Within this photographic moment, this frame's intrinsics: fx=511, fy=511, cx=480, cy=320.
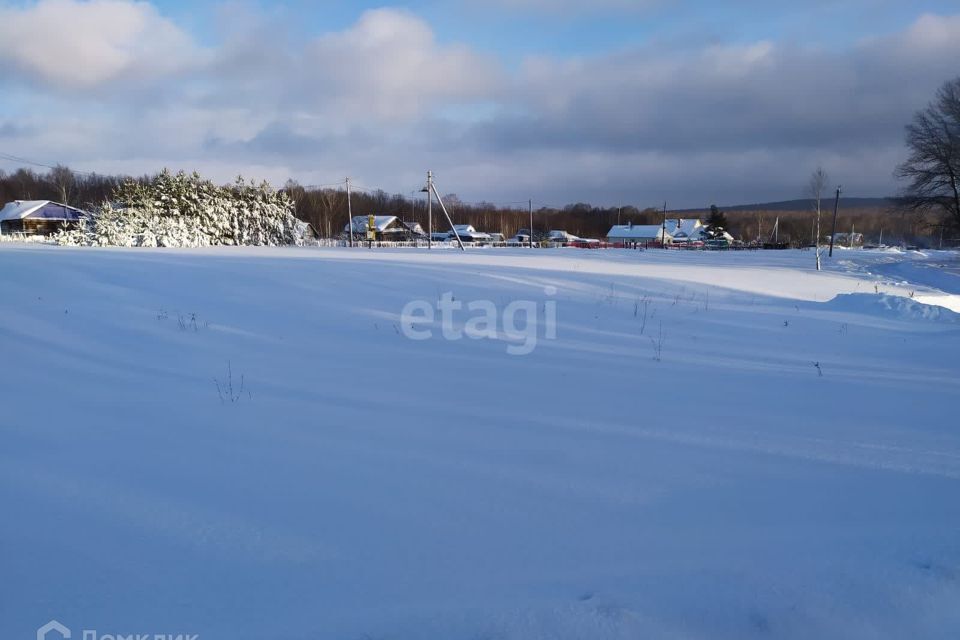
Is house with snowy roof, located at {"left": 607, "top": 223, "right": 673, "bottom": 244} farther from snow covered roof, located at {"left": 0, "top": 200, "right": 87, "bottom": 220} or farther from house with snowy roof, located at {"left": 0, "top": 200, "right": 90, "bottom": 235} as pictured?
house with snowy roof, located at {"left": 0, "top": 200, "right": 90, "bottom": 235}

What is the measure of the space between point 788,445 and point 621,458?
1.44m

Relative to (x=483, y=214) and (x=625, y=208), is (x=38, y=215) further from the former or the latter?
(x=625, y=208)

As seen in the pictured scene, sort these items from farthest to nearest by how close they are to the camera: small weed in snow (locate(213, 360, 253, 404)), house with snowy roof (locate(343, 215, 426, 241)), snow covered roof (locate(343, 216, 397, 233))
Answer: snow covered roof (locate(343, 216, 397, 233)) → house with snowy roof (locate(343, 215, 426, 241)) → small weed in snow (locate(213, 360, 253, 404))

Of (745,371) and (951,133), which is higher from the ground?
(951,133)

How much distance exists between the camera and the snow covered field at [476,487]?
2.46 meters

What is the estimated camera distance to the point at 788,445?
4.17 meters

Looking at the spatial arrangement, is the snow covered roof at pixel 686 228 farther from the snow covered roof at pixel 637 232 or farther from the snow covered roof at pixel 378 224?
the snow covered roof at pixel 378 224

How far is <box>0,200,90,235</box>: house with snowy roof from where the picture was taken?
52.9 m

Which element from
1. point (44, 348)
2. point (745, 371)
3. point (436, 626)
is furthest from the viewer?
point (44, 348)

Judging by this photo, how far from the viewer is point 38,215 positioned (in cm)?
5303

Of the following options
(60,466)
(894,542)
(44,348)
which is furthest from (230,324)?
(894,542)

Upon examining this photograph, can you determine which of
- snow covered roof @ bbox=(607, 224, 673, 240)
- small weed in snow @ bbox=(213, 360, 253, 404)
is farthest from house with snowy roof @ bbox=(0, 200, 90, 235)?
snow covered roof @ bbox=(607, 224, 673, 240)

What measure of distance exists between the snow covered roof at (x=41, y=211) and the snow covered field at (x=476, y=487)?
2311 inches

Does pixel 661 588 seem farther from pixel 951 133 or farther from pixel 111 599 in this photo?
pixel 951 133
